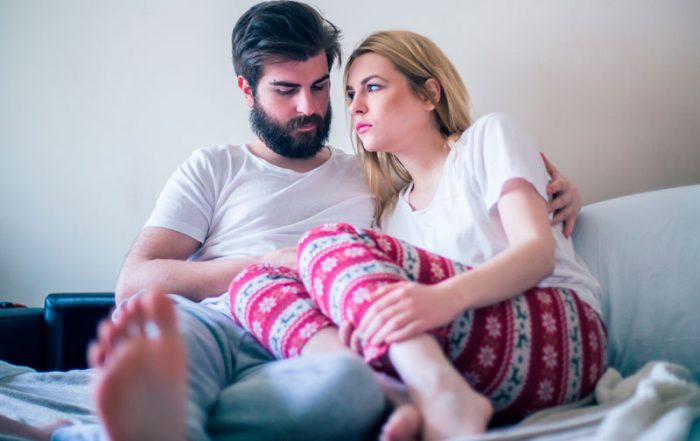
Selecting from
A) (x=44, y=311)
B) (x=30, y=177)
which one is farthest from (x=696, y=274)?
(x=30, y=177)

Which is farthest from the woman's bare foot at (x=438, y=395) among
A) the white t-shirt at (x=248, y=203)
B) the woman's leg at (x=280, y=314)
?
the white t-shirt at (x=248, y=203)

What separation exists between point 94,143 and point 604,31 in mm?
1494

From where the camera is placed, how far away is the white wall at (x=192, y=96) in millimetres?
1392

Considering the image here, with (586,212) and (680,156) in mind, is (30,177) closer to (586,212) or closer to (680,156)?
(586,212)

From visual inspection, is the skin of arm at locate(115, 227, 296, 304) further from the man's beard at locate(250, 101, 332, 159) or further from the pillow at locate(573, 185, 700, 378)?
the pillow at locate(573, 185, 700, 378)

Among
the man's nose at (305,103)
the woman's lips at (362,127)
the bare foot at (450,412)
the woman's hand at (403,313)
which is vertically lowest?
the bare foot at (450,412)

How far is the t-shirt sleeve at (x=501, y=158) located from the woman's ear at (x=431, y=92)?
0.65ft

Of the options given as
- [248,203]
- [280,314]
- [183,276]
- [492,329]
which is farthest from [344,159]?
[492,329]

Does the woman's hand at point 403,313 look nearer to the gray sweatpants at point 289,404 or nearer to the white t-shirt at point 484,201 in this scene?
the gray sweatpants at point 289,404

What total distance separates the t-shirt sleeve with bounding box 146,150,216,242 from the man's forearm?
10 cm

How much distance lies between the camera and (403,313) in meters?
0.68

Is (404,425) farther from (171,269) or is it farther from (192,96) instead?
(192,96)

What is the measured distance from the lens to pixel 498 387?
75cm

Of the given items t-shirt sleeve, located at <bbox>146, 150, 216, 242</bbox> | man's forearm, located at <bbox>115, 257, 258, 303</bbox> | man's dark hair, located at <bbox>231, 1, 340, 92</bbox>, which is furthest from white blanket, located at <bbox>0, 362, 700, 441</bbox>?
man's dark hair, located at <bbox>231, 1, 340, 92</bbox>
